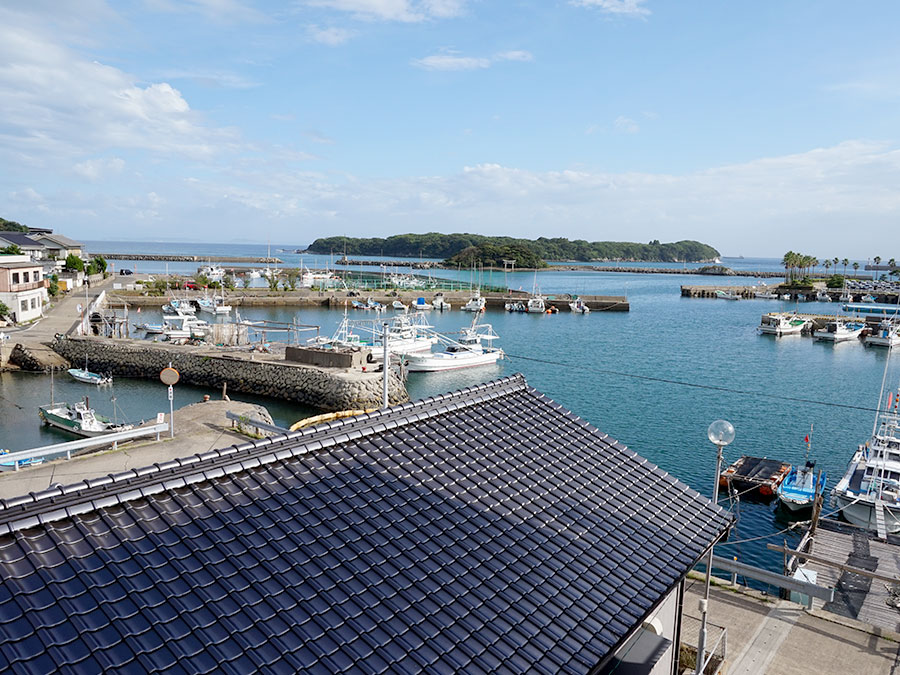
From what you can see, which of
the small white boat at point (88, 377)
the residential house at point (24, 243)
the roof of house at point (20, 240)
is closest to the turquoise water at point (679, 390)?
the small white boat at point (88, 377)

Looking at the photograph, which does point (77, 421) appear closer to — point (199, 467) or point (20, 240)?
point (199, 467)

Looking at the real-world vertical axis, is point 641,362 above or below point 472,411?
below

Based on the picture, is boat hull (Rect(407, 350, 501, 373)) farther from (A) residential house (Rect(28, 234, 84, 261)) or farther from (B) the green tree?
(A) residential house (Rect(28, 234, 84, 261))

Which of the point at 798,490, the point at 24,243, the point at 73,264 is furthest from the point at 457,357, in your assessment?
the point at 24,243

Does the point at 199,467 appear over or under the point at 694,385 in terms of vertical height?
over

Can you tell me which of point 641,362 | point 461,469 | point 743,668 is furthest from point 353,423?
point 641,362

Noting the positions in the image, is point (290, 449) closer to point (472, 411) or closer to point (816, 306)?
point (472, 411)

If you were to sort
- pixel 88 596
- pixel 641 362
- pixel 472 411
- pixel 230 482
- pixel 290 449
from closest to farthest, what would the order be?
Result: pixel 88 596
pixel 230 482
pixel 290 449
pixel 472 411
pixel 641 362
